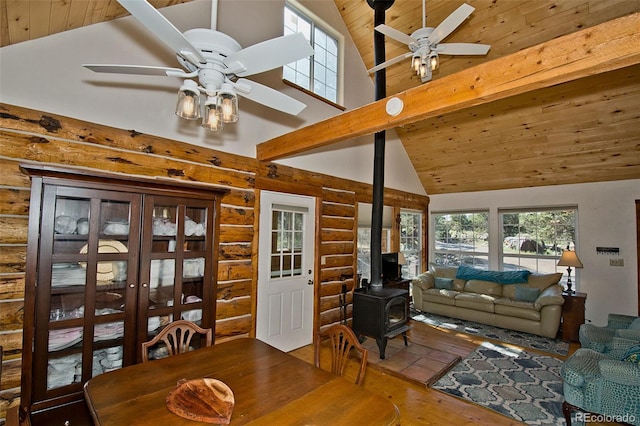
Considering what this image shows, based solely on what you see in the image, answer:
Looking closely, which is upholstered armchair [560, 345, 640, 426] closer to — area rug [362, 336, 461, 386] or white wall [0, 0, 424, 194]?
area rug [362, 336, 461, 386]

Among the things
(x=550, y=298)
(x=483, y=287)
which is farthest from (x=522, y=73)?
(x=483, y=287)

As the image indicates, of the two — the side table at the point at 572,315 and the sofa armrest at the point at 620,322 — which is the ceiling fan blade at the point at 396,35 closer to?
the sofa armrest at the point at 620,322

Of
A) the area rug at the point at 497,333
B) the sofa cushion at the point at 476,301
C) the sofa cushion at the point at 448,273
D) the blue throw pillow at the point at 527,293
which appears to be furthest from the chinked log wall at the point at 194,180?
the blue throw pillow at the point at 527,293

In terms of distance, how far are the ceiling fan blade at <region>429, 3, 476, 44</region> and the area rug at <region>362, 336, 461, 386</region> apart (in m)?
3.45

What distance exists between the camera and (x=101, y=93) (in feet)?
8.59

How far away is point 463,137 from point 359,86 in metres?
2.06

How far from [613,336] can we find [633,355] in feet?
3.34

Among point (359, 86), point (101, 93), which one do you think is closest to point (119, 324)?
point (101, 93)

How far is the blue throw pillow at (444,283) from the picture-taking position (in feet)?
19.8

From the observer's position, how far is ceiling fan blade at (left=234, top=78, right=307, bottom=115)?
1.82m

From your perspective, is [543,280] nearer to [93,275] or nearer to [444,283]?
[444,283]

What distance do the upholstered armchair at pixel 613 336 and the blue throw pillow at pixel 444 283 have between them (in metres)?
2.55

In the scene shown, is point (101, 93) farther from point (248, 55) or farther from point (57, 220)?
point (248, 55)

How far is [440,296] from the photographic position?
19.0 feet
